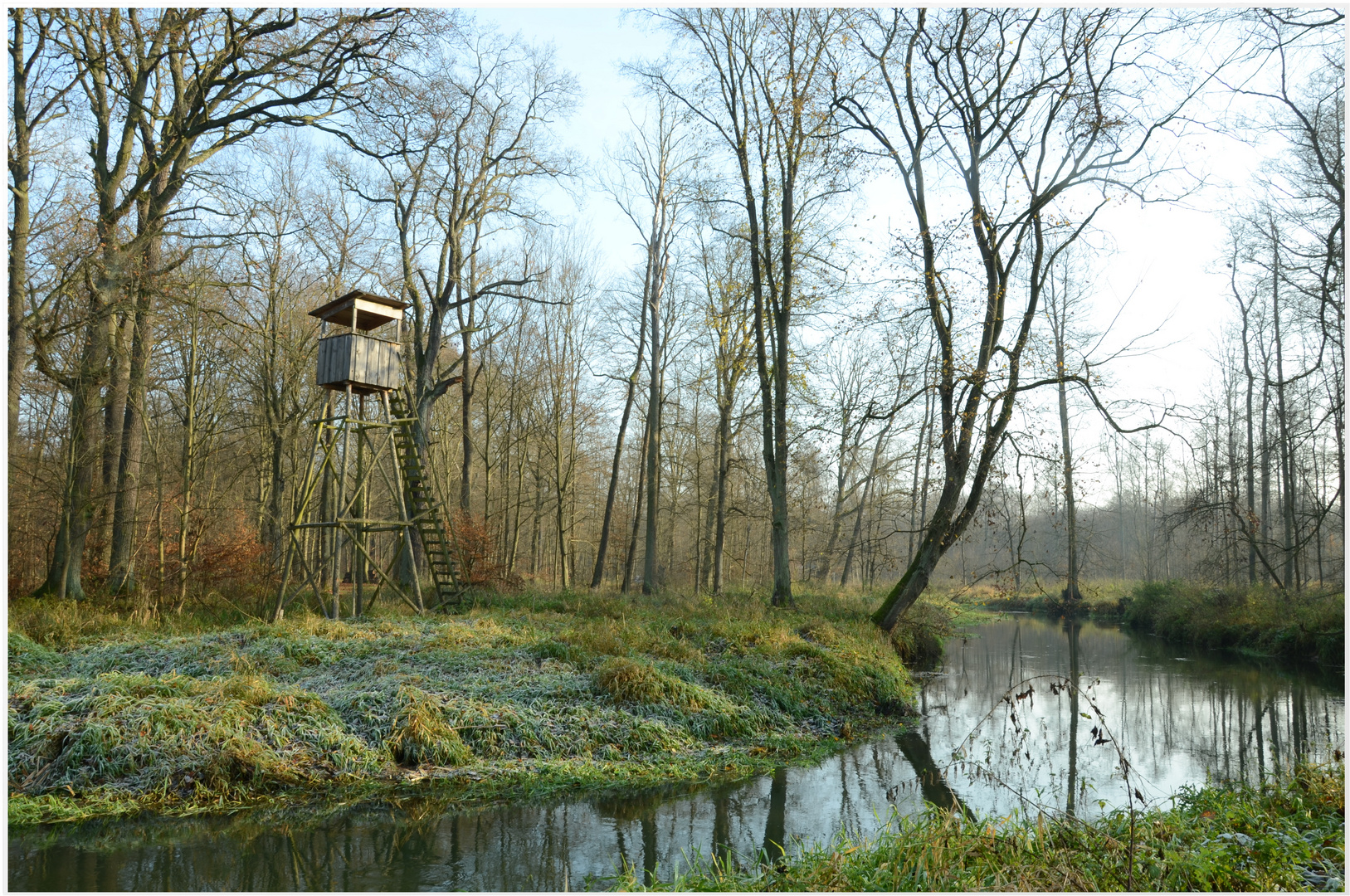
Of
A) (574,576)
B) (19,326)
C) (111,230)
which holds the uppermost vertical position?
(111,230)

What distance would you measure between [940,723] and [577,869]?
7.39 meters

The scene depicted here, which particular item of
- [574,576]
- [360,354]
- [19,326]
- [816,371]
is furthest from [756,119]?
[574,576]

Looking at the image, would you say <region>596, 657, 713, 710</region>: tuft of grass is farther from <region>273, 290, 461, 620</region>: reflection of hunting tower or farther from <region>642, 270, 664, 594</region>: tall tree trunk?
<region>642, 270, 664, 594</region>: tall tree trunk

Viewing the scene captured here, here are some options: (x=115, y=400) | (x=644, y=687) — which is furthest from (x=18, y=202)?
(x=644, y=687)

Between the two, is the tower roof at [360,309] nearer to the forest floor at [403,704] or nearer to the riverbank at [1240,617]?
the forest floor at [403,704]

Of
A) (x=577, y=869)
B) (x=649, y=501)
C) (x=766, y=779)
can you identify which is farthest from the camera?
(x=649, y=501)

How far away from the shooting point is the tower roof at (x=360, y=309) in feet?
51.4

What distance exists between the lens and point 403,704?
8711mm

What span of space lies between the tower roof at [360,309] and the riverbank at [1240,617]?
1239cm

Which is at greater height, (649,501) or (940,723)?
(649,501)

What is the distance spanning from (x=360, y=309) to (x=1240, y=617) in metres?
21.5

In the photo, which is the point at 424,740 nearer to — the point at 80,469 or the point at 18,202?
the point at 80,469

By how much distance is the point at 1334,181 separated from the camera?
40.0 ft

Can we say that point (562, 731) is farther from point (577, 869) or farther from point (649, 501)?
point (649, 501)
